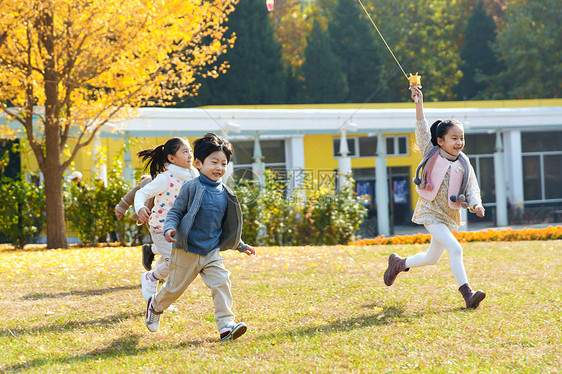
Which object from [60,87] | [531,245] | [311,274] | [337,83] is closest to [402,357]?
[311,274]

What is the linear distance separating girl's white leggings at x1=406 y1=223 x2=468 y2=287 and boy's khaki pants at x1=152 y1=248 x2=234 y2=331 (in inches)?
A: 75.4

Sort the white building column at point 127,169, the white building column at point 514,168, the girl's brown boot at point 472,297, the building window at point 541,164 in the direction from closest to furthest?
the girl's brown boot at point 472,297 < the white building column at point 127,169 < the white building column at point 514,168 < the building window at point 541,164

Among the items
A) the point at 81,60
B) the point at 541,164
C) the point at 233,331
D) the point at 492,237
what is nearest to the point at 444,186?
the point at 233,331

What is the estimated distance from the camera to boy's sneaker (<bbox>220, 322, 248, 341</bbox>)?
4.32 meters

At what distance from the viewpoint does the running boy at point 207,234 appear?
4383 millimetres

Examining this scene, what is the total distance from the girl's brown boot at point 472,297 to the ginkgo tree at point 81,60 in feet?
26.2

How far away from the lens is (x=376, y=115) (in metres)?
18.1

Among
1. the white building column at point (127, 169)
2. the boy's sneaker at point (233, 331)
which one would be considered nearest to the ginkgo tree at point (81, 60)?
the white building column at point (127, 169)

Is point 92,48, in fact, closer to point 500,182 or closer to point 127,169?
point 127,169

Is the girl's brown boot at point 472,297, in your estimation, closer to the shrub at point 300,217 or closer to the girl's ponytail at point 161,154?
the girl's ponytail at point 161,154

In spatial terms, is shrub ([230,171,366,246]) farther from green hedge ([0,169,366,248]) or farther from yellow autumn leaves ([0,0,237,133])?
yellow autumn leaves ([0,0,237,133])

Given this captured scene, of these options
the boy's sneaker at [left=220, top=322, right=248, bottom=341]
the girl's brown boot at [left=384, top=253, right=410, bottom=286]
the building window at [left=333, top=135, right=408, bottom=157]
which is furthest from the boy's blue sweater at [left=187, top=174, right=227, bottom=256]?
the building window at [left=333, top=135, right=408, bottom=157]

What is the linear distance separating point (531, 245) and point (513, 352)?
A: 655cm

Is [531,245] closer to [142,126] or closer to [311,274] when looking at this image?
[311,274]
